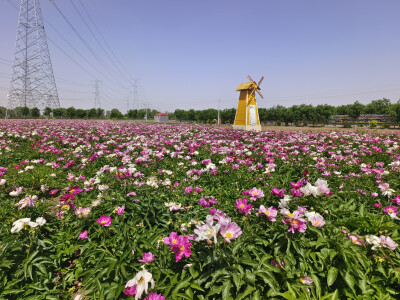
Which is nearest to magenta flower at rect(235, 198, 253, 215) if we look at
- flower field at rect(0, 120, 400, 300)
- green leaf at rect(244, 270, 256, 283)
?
flower field at rect(0, 120, 400, 300)

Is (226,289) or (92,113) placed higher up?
(92,113)

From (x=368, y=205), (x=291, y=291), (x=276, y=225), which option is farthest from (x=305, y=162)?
(x=291, y=291)

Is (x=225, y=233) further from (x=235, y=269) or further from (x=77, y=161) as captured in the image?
(x=77, y=161)

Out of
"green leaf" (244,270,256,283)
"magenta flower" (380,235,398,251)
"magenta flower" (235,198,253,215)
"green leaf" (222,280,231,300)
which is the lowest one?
"green leaf" (222,280,231,300)

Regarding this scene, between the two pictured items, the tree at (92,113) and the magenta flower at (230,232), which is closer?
the magenta flower at (230,232)

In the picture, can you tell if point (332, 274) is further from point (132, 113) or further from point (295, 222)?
point (132, 113)

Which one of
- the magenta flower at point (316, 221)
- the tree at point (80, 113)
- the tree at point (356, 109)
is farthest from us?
the tree at point (80, 113)

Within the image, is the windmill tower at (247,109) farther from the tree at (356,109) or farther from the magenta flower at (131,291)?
the tree at (356,109)

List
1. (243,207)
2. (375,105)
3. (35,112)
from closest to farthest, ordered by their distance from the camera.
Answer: (243,207) → (35,112) → (375,105)

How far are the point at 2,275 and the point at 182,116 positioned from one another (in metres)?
94.2

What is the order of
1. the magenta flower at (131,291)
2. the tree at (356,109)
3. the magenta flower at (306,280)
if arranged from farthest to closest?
the tree at (356,109) < the magenta flower at (306,280) < the magenta flower at (131,291)

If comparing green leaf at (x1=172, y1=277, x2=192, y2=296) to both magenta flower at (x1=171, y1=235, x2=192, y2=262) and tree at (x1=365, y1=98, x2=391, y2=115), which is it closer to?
magenta flower at (x1=171, y1=235, x2=192, y2=262)

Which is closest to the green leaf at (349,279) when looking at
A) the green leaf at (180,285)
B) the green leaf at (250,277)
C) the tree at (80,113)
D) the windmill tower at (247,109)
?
the green leaf at (250,277)

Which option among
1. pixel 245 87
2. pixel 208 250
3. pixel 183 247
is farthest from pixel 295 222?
pixel 245 87
